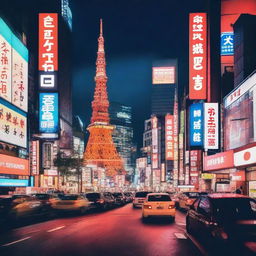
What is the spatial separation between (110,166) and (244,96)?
9389 centimetres

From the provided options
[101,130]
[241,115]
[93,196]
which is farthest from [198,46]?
[101,130]

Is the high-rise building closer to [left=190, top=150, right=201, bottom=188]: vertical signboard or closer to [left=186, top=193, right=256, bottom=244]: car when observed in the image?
[left=186, top=193, right=256, bottom=244]: car

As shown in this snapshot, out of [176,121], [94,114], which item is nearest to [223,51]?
[176,121]

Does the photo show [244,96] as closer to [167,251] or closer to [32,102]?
[167,251]

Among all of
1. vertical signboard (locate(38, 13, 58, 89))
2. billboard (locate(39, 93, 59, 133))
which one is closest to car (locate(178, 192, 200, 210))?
billboard (locate(39, 93, 59, 133))

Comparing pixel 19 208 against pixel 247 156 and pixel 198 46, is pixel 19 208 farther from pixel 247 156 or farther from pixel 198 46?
pixel 198 46

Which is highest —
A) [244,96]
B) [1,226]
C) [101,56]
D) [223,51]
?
[101,56]

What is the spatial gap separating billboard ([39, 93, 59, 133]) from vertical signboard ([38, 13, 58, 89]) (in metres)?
1.73

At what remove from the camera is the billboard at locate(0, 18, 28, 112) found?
3766 cm

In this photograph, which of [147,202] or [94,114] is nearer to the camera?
[147,202]

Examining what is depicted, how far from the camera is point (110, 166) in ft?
419

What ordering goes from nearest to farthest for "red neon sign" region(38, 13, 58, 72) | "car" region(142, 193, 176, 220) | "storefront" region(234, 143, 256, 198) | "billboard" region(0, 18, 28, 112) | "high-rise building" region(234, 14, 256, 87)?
1. "car" region(142, 193, 176, 220)
2. "storefront" region(234, 143, 256, 198)
3. "billboard" region(0, 18, 28, 112)
4. "high-rise building" region(234, 14, 256, 87)
5. "red neon sign" region(38, 13, 58, 72)

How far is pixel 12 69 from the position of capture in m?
39.9

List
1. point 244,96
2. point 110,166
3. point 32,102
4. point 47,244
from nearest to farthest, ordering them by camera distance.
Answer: point 47,244
point 244,96
point 32,102
point 110,166
